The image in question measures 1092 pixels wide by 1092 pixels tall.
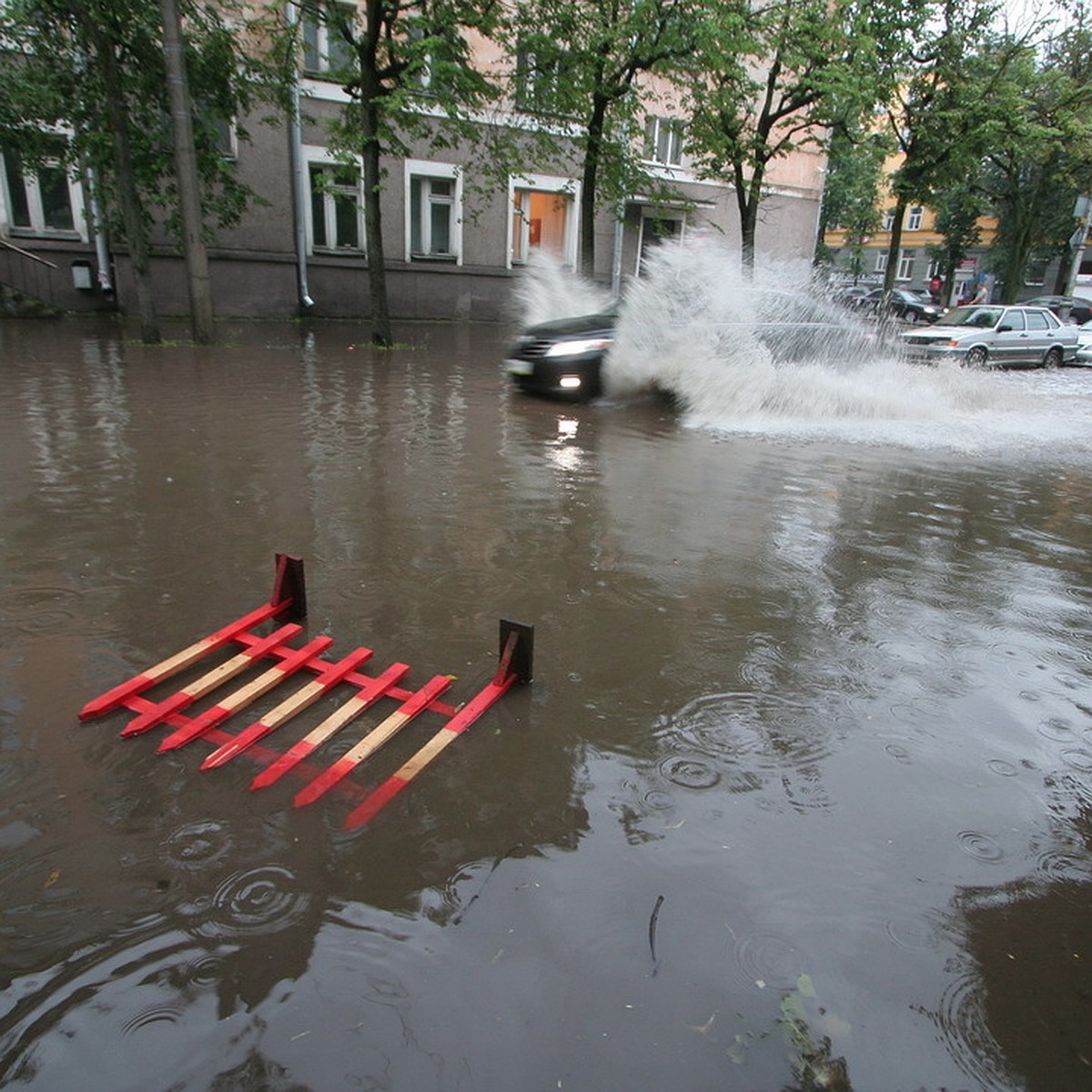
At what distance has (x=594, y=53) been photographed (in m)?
16.0

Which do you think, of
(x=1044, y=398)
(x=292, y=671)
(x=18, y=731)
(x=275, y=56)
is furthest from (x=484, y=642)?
(x=275, y=56)

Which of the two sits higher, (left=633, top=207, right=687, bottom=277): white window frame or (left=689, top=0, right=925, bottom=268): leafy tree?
(left=689, top=0, right=925, bottom=268): leafy tree

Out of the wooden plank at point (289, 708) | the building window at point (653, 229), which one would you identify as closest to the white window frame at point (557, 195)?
the building window at point (653, 229)

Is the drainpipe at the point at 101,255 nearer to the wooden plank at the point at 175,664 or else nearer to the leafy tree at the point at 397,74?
the leafy tree at the point at 397,74

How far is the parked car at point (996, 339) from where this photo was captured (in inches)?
775

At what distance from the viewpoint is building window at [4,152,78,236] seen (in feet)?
61.2

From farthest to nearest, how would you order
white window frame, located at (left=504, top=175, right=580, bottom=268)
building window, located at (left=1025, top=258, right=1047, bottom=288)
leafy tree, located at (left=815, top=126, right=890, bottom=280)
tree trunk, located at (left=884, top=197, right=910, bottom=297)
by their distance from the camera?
1. building window, located at (left=1025, top=258, right=1047, bottom=288)
2. leafy tree, located at (left=815, top=126, right=890, bottom=280)
3. tree trunk, located at (left=884, top=197, right=910, bottom=297)
4. white window frame, located at (left=504, top=175, right=580, bottom=268)

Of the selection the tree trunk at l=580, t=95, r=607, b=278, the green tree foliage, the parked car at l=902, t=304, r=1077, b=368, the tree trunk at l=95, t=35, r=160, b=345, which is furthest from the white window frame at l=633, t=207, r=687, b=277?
the tree trunk at l=95, t=35, r=160, b=345

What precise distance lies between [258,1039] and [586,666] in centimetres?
226

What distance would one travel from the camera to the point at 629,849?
2.78 meters

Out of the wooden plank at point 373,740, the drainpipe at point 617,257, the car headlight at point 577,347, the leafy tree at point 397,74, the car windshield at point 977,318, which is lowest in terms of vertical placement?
the wooden plank at point 373,740

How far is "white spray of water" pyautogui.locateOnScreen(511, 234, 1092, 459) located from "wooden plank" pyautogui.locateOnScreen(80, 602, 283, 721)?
7578 mm

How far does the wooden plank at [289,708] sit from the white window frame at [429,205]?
20.3 m

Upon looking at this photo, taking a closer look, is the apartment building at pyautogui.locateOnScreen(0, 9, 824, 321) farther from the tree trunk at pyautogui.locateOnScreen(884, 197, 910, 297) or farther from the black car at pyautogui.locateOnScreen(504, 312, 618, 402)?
the black car at pyautogui.locateOnScreen(504, 312, 618, 402)
